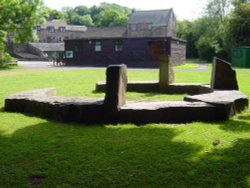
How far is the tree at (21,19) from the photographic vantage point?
Result: 33594 millimetres

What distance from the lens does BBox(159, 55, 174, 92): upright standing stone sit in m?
13.6

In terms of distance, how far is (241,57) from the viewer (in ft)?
120

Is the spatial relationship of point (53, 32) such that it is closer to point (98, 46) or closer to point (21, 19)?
point (98, 46)

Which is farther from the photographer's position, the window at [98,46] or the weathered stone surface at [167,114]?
the window at [98,46]

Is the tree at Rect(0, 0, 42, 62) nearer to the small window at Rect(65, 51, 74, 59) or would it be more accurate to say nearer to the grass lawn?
the small window at Rect(65, 51, 74, 59)

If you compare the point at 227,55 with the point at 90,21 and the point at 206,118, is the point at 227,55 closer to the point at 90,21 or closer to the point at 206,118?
the point at 206,118

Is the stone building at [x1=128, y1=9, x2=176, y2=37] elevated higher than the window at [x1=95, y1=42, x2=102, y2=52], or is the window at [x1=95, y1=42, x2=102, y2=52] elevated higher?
the stone building at [x1=128, y1=9, x2=176, y2=37]

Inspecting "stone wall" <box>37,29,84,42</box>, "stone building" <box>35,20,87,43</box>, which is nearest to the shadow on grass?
"stone building" <box>35,20,87,43</box>

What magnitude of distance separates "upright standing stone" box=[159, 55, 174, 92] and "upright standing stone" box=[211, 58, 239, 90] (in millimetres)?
3204

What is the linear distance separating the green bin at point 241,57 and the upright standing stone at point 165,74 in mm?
24437

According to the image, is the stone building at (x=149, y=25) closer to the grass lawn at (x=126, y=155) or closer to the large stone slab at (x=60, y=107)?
the large stone slab at (x=60, y=107)

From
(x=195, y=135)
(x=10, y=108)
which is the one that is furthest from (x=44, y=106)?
(x=195, y=135)

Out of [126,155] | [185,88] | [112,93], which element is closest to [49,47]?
[185,88]

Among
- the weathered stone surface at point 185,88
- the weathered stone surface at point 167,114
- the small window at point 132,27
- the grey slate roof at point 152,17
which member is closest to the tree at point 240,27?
the grey slate roof at point 152,17
